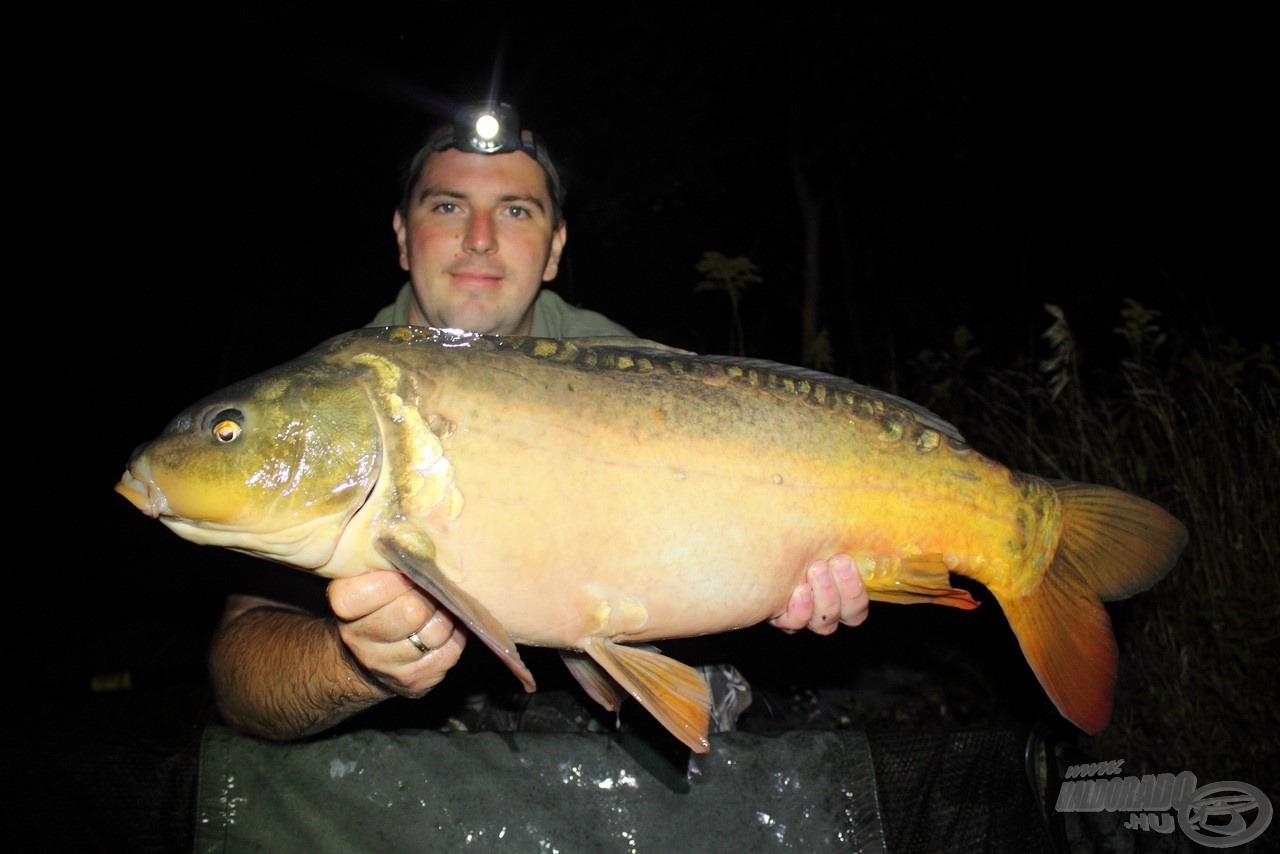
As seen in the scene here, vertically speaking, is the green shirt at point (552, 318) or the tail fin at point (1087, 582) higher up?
the green shirt at point (552, 318)

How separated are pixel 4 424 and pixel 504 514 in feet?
40.1

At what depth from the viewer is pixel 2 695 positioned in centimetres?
298

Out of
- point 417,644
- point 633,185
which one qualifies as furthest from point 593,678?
point 633,185

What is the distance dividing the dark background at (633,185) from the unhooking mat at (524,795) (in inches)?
25.8

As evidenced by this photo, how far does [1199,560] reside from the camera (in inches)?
114

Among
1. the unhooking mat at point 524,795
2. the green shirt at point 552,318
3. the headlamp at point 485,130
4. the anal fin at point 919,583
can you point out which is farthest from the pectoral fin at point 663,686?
the headlamp at point 485,130

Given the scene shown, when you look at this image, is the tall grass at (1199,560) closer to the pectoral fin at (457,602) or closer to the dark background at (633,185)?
the dark background at (633,185)

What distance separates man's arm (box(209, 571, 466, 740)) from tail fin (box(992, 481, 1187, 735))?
1.23 m

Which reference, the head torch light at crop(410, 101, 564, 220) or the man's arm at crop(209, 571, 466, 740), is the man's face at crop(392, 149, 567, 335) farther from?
the man's arm at crop(209, 571, 466, 740)

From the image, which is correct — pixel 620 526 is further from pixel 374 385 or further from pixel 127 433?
pixel 127 433

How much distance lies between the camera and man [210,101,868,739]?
1.46 meters

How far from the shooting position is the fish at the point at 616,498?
1313mm

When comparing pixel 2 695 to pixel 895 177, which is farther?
pixel 895 177

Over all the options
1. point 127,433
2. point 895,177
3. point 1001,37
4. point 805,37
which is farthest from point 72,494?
point 1001,37
